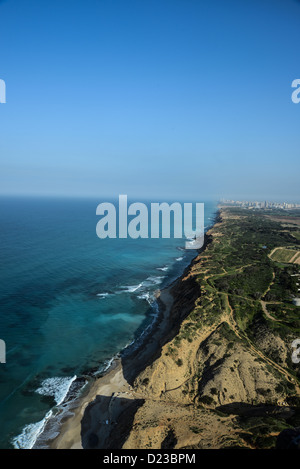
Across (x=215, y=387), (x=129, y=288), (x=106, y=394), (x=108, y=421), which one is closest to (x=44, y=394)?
(x=106, y=394)

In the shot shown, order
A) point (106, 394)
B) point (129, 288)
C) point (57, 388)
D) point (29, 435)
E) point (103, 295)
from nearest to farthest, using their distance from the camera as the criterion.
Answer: point (29, 435), point (106, 394), point (57, 388), point (103, 295), point (129, 288)

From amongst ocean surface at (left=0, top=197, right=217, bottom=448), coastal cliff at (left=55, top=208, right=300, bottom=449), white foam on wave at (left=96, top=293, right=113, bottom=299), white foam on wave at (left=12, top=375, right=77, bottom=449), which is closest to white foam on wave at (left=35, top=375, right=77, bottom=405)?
white foam on wave at (left=12, top=375, right=77, bottom=449)

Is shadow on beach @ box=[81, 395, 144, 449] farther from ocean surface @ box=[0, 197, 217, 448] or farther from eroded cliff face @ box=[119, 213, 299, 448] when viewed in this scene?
ocean surface @ box=[0, 197, 217, 448]

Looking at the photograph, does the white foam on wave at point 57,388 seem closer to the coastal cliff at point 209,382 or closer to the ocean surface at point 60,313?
the ocean surface at point 60,313

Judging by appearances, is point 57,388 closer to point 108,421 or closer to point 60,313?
point 108,421

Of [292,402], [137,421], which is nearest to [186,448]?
[137,421]

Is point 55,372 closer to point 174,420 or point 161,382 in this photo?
point 161,382
